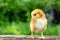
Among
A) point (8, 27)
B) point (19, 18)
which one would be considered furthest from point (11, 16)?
point (8, 27)

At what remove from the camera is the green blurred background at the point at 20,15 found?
4.46 metres

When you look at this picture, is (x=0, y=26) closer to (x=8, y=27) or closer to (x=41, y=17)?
(x=8, y=27)

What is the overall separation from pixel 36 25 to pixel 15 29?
7.00 feet

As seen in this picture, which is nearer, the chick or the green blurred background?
the chick

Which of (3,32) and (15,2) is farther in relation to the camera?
(15,2)

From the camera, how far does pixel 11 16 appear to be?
5090mm

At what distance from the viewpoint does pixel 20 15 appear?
511 centimetres

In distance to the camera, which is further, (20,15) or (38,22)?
(20,15)

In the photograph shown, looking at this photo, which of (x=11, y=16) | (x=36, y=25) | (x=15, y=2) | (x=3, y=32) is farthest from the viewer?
(x=11, y=16)

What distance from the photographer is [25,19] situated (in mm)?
5027

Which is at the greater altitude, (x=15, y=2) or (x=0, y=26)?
(x=15, y=2)

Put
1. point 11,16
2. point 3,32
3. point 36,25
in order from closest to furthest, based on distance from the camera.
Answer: point 36,25, point 3,32, point 11,16

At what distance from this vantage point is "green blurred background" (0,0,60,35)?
4461mm

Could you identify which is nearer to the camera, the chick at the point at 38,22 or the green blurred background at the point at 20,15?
the chick at the point at 38,22
